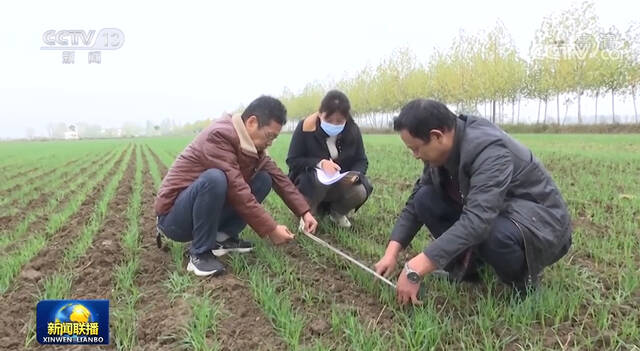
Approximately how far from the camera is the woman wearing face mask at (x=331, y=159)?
404 centimetres

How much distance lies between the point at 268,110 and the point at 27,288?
1808 millimetres

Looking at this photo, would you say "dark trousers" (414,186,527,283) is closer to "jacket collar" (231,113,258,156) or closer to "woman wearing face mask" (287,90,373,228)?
"jacket collar" (231,113,258,156)

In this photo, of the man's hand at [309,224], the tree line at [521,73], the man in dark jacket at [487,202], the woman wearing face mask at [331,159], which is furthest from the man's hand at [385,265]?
the tree line at [521,73]

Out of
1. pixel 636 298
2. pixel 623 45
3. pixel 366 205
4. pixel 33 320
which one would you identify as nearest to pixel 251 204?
pixel 33 320

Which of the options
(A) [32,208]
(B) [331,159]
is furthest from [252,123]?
(A) [32,208]

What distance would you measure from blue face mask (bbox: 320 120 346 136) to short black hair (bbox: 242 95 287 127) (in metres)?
1.13

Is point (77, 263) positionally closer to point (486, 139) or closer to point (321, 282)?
point (321, 282)

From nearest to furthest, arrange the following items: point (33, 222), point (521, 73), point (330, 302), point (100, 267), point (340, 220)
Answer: point (330, 302) → point (100, 267) → point (340, 220) → point (33, 222) → point (521, 73)

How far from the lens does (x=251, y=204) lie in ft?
9.32

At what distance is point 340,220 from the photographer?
4293 millimetres

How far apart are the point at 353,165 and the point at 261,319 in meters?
2.25

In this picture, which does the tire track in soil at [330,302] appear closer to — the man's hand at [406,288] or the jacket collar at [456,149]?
the man's hand at [406,288]

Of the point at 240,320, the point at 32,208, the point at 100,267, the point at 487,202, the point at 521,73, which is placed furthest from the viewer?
the point at 521,73

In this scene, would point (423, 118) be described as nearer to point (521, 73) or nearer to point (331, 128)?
point (331, 128)
